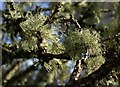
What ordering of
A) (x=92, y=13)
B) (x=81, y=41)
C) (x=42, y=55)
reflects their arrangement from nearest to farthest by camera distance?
1. (x=81, y=41)
2. (x=42, y=55)
3. (x=92, y=13)

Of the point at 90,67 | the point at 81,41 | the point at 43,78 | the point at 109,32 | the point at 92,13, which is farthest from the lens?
the point at 43,78

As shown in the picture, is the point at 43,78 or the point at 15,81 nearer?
the point at 15,81

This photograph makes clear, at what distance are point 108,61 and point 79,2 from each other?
2293 mm

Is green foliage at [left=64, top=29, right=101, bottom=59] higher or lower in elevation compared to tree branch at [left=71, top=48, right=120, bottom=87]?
higher

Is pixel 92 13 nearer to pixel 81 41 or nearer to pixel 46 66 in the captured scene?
pixel 46 66

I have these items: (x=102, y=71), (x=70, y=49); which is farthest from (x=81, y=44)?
(x=102, y=71)

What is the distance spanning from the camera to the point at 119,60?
212cm

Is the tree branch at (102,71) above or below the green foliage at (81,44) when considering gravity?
below

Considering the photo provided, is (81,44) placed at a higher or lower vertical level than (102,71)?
higher

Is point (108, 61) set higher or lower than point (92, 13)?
higher

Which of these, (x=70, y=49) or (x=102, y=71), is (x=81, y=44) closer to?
(x=70, y=49)

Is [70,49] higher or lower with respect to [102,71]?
higher

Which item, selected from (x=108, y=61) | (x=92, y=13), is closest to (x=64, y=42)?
(x=108, y=61)

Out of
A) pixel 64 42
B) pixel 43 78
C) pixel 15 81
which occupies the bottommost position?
pixel 43 78
